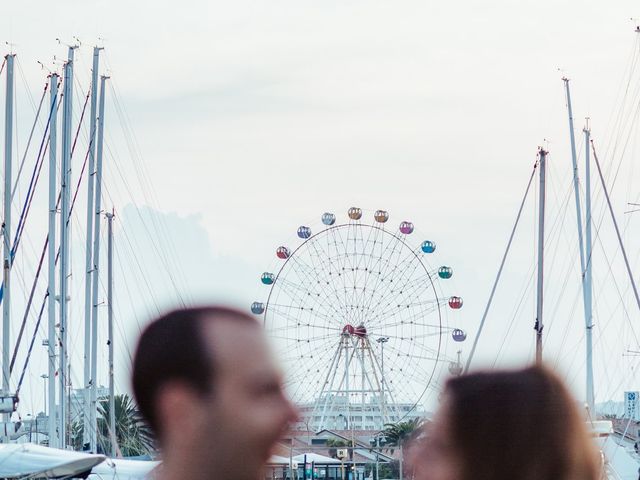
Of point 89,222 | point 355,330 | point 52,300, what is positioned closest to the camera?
point 52,300

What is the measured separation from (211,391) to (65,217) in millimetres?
41887

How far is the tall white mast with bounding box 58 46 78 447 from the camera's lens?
43.2 m

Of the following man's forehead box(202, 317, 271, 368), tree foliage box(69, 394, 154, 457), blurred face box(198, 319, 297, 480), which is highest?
man's forehead box(202, 317, 271, 368)

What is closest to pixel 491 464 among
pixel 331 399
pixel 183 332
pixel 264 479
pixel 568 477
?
pixel 568 477

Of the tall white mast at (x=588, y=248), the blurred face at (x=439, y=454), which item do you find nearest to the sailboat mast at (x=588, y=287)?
the tall white mast at (x=588, y=248)

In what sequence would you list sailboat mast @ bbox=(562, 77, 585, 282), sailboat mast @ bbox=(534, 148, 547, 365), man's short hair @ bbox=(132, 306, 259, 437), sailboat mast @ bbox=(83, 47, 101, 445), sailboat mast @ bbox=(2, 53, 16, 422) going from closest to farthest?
man's short hair @ bbox=(132, 306, 259, 437), sailboat mast @ bbox=(2, 53, 16, 422), sailboat mast @ bbox=(534, 148, 547, 365), sailboat mast @ bbox=(83, 47, 101, 445), sailboat mast @ bbox=(562, 77, 585, 282)

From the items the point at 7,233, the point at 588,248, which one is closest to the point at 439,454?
the point at 7,233

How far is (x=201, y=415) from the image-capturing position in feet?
10.7

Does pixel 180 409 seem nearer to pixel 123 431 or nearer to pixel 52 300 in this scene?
pixel 52 300

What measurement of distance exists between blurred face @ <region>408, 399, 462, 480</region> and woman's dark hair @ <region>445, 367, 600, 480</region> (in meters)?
0.02

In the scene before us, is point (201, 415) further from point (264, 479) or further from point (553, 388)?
point (553, 388)

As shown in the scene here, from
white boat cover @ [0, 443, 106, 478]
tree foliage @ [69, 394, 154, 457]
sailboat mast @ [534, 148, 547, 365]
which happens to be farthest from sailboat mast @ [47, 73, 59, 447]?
sailboat mast @ [534, 148, 547, 365]

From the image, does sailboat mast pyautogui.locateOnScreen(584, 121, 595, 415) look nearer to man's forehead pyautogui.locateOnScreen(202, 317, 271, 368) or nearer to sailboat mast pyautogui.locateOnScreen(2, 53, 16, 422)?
sailboat mast pyautogui.locateOnScreen(2, 53, 16, 422)

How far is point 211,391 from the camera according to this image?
3.26 metres
